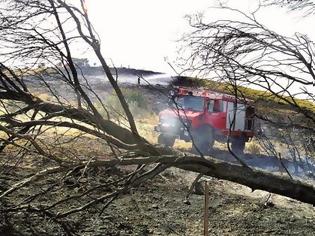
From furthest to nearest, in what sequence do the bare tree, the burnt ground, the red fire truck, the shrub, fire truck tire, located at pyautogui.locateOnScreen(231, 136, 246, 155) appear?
the shrub
fire truck tire, located at pyautogui.locateOnScreen(231, 136, 246, 155)
the red fire truck
the burnt ground
the bare tree

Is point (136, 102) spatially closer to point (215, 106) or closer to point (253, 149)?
point (253, 149)

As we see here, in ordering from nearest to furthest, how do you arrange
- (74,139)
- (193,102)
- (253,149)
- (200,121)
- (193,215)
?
(74,139) → (193,215) → (200,121) → (193,102) → (253,149)

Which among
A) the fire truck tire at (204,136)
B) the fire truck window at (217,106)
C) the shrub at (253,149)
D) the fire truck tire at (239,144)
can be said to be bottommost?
the shrub at (253,149)

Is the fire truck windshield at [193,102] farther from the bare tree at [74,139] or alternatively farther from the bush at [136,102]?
the bare tree at [74,139]

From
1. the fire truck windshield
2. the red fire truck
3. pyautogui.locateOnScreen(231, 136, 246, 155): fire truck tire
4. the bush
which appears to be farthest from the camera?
the bush

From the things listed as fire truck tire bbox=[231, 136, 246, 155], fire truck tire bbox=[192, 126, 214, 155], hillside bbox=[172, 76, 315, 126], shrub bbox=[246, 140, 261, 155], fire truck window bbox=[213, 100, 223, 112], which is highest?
hillside bbox=[172, 76, 315, 126]

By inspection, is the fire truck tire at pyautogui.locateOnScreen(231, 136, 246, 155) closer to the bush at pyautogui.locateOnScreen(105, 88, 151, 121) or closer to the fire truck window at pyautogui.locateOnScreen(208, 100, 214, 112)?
the fire truck window at pyautogui.locateOnScreen(208, 100, 214, 112)

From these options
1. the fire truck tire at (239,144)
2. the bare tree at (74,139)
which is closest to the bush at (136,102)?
the fire truck tire at (239,144)

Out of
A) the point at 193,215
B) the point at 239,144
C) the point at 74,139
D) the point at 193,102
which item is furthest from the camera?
the point at 239,144

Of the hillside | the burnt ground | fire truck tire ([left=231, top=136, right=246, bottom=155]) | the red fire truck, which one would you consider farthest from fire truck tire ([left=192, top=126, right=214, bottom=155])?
the hillside

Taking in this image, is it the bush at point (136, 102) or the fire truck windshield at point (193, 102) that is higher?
the fire truck windshield at point (193, 102)

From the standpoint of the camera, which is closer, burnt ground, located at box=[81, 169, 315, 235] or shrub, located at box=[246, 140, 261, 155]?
burnt ground, located at box=[81, 169, 315, 235]

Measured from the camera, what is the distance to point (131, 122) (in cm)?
625

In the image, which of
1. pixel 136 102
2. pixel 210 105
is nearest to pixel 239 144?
pixel 210 105
